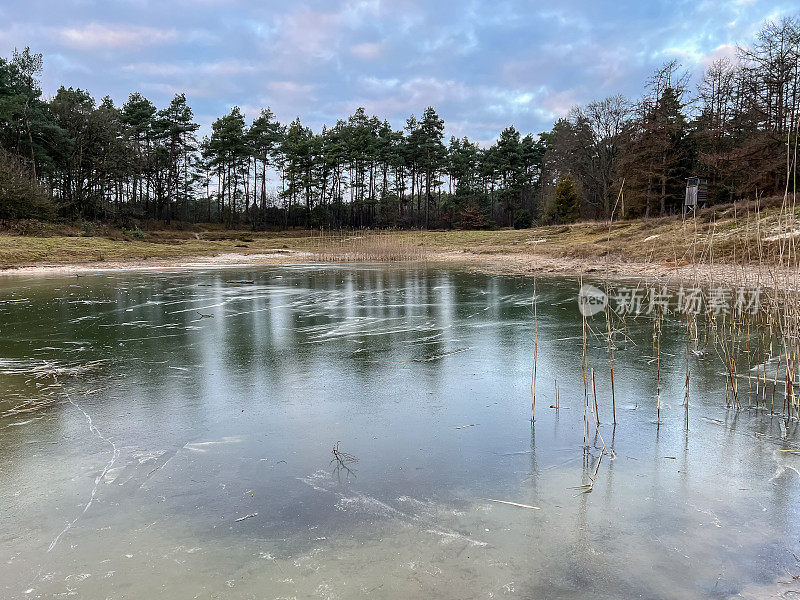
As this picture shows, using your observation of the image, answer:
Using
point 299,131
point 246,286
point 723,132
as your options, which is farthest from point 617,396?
point 299,131

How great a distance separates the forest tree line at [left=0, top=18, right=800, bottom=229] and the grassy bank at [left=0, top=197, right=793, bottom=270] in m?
1.88

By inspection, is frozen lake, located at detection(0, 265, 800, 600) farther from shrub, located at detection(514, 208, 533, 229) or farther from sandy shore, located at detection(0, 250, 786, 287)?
shrub, located at detection(514, 208, 533, 229)

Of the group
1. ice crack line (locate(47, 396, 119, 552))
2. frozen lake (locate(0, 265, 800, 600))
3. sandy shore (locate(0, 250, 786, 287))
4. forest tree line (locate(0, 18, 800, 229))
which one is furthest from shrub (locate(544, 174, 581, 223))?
ice crack line (locate(47, 396, 119, 552))

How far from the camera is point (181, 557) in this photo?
7.08 ft

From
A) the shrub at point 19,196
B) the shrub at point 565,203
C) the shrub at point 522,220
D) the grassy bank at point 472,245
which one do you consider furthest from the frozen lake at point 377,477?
the shrub at point 522,220

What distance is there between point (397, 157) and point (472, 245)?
720 inches

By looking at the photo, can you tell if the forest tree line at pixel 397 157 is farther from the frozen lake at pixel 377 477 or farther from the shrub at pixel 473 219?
the frozen lake at pixel 377 477

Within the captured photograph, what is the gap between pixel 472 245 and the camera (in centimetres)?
2842

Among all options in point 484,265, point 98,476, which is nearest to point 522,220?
point 484,265

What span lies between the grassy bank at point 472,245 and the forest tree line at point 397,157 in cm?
188

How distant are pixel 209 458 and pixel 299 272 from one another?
1490cm

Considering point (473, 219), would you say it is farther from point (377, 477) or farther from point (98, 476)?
point (98, 476)

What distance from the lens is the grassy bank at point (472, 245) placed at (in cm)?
1469

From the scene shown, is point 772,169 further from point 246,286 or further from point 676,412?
point 676,412
